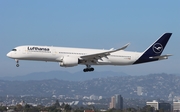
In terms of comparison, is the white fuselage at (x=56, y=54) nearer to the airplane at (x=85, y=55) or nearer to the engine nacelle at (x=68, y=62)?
the airplane at (x=85, y=55)

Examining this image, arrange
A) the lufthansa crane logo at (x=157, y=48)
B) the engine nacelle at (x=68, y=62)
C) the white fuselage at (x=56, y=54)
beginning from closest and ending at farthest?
1. the white fuselage at (x=56, y=54)
2. the engine nacelle at (x=68, y=62)
3. the lufthansa crane logo at (x=157, y=48)

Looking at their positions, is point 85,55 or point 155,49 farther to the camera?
point 155,49

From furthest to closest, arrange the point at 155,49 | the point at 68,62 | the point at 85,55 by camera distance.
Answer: the point at 155,49 < the point at 85,55 < the point at 68,62

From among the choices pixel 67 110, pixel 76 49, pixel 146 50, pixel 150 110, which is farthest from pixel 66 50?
pixel 150 110

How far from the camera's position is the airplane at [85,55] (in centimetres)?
6975

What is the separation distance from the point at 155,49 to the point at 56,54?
18.6 metres

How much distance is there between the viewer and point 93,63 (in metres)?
74.9

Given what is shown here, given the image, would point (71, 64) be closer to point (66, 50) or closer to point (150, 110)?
point (66, 50)

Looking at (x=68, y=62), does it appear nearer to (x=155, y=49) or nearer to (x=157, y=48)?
(x=155, y=49)

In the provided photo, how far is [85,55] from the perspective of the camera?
72.3m

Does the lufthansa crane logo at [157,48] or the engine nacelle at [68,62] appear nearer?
the engine nacelle at [68,62]

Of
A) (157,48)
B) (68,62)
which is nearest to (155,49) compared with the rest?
(157,48)

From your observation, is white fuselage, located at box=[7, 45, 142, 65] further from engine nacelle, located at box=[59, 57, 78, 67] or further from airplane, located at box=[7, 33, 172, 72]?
engine nacelle, located at box=[59, 57, 78, 67]

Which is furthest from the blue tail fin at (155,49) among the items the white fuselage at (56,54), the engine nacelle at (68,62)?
the engine nacelle at (68,62)
